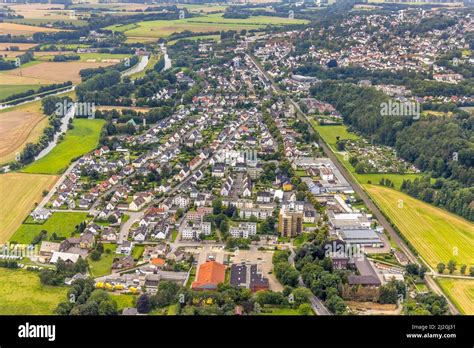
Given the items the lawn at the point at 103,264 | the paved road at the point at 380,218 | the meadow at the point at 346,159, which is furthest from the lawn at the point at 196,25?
the lawn at the point at 103,264

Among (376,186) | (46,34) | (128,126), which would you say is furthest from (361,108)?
(46,34)

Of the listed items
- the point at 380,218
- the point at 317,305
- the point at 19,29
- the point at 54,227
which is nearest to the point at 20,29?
the point at 19,29

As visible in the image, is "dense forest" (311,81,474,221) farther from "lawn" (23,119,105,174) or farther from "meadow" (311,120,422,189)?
"lawn" (23,119,105,174)

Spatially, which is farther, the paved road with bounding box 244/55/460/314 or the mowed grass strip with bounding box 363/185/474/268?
the mowed grass strip with bounding box 363/185/474/268

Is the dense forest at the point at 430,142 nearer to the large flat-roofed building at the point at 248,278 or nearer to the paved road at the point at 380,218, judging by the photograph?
the paved road at the point at 380,218

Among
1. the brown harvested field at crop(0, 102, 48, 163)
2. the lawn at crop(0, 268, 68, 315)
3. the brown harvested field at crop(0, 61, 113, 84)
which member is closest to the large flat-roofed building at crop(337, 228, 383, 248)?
the lawn at crop(0, 268, 68, 315)

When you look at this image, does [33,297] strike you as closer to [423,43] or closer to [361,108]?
[361,108]
